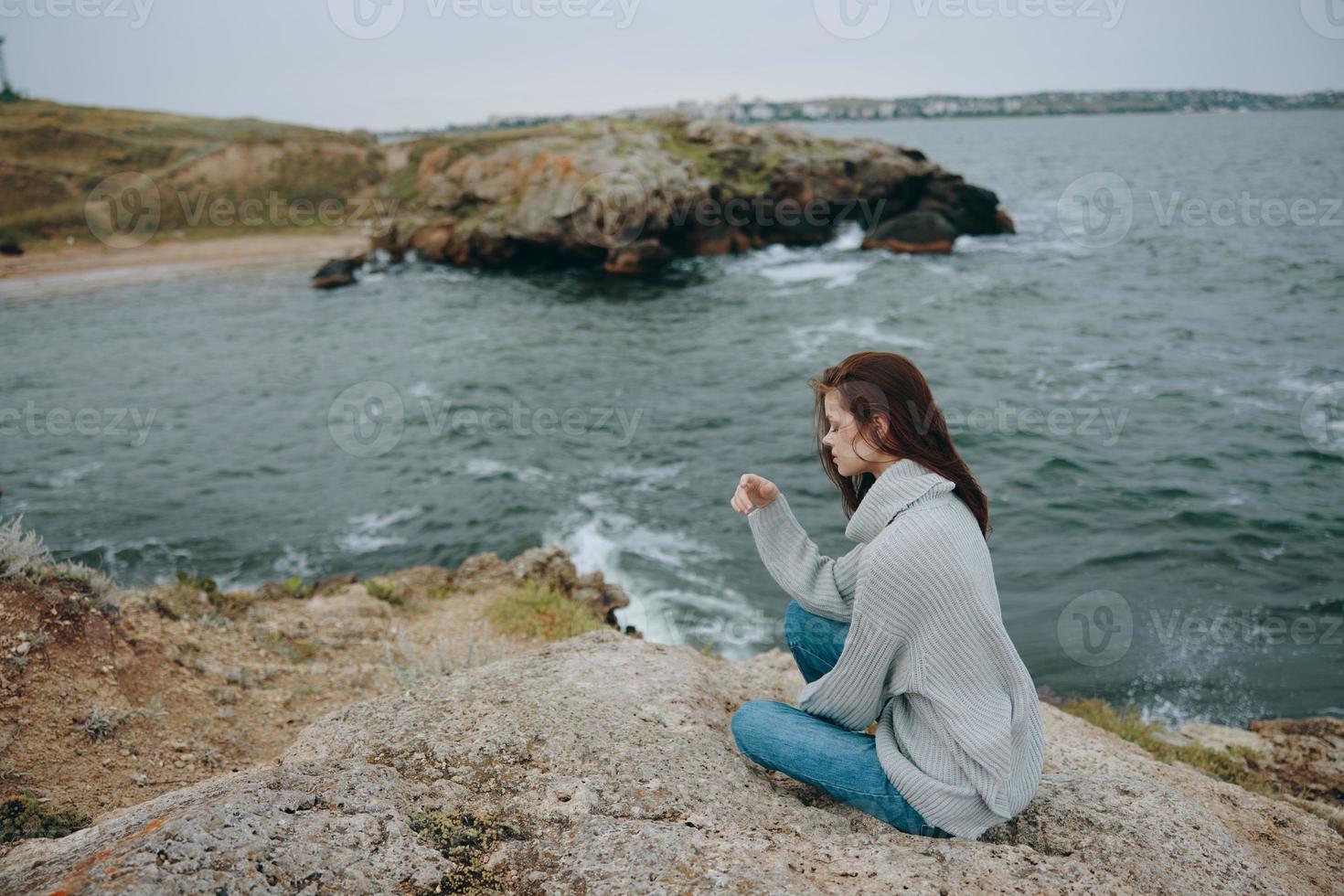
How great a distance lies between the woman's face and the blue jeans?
79 cm

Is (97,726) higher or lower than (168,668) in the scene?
higher

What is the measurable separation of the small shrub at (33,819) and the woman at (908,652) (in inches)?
130

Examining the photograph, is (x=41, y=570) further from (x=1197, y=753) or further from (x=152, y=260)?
(x=152, y=260)

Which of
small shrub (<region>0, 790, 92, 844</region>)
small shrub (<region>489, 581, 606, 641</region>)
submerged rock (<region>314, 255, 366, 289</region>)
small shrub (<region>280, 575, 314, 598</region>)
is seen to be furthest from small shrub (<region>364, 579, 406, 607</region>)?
submerged rock (<region>314, 255, 366, 289</region>)

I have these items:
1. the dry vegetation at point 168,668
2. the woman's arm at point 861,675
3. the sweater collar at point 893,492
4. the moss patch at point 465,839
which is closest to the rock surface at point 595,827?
the moss patch at point 465,839

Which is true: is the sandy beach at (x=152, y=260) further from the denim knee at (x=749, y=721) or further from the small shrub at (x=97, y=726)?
the denim knee at (x=749, y=721)

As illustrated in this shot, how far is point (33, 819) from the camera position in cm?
378

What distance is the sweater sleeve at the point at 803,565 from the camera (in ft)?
12.4

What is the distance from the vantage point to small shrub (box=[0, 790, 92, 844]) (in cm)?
364

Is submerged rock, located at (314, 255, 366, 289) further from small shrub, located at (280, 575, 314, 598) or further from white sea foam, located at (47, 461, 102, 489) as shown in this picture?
small shrub, located at (280, 575, 314, 598)

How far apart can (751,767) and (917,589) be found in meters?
1.42

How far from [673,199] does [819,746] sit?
40504 mm

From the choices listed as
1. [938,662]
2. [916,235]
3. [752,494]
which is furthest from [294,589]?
[916,235]

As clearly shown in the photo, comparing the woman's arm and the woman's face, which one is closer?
the woman's arm
